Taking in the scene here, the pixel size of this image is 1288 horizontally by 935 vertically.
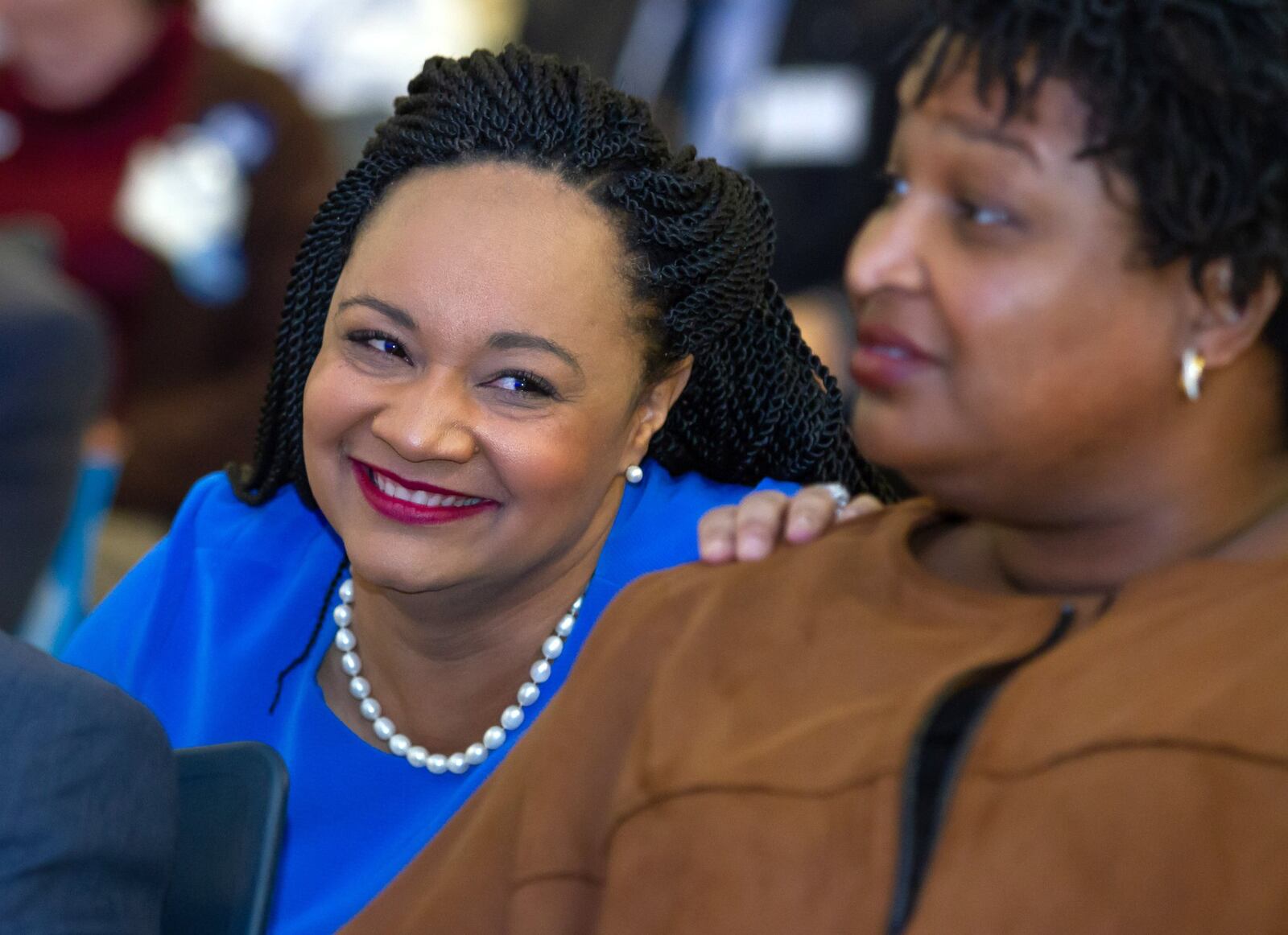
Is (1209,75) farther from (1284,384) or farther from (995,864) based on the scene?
(995,864)

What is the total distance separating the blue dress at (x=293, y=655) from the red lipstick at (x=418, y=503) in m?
0.21

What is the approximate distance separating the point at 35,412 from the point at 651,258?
48.7 inches

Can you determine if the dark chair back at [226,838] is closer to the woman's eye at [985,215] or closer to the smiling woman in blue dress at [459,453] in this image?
the smiling woman in blue dress at [459,453]

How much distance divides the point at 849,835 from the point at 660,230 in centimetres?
74

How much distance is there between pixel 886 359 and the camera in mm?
1208

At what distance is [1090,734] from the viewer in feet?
3.55

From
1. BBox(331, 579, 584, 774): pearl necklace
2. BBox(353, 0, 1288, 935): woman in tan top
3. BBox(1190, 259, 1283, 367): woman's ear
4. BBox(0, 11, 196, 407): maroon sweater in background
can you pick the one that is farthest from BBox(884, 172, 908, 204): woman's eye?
BBox(0, 11, 196, 407): maroon sweater in background

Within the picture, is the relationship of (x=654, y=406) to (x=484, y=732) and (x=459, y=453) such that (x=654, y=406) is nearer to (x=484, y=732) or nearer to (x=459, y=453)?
(x=459, y=453)

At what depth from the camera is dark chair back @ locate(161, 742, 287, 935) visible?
1473 mm

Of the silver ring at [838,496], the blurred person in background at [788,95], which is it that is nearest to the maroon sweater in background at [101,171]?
the blurred person in background at [788,95]

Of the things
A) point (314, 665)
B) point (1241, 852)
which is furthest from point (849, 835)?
point (314, 665)

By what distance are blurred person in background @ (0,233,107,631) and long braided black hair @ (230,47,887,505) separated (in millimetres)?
707

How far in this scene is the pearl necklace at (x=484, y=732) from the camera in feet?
5.72

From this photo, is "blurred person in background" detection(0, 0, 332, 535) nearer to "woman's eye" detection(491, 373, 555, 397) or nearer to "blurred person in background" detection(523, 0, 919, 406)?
"blurred person in background" detection(523, 0, 919, 406)
